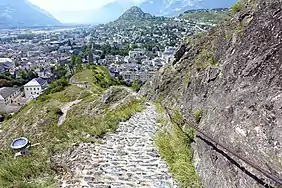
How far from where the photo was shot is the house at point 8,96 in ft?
228

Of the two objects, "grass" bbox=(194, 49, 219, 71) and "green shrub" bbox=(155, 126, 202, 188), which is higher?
"grass" bbox=(194, 49, 219, 71)

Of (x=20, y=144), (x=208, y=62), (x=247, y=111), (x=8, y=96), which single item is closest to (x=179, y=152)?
(x=247, y=111)

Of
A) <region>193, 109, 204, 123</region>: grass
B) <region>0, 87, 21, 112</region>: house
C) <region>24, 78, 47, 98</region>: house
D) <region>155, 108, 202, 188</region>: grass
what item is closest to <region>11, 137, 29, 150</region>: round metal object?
<region>155, 108, 202, 188</region>: grass

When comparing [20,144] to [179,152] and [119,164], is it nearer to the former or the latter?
[119,164]

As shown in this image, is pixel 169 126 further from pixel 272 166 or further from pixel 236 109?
pixel 272 166

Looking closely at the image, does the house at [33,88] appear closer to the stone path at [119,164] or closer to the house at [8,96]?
the house at [8,96]

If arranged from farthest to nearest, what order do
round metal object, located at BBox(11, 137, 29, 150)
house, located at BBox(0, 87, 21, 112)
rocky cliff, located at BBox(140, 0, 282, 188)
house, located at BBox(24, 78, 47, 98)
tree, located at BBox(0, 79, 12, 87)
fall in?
tree, located at BBox(0, 79, 12, 87), house, located at BBox(24, 78, 47, 98), house, located at BBox(0, 87, 21, 112), round metal object, located at BBox(11, 137, 29, 150), rocky cliff, located at BBox(140, 0, 282, 188)

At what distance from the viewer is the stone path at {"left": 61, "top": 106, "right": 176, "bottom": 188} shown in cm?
739

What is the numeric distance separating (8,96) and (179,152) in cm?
7042

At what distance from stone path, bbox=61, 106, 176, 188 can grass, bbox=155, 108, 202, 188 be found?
209 mm

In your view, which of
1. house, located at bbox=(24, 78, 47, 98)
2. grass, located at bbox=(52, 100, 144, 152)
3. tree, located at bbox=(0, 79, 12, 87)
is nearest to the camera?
grass, located at bbox=(52, 100, 144, 152)

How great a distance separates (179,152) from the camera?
8938mm

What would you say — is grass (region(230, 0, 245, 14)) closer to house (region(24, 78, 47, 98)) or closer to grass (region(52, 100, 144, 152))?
grass (region(52, 100, 144, 152))

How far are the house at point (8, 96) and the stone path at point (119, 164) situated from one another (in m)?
61.0
